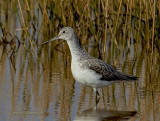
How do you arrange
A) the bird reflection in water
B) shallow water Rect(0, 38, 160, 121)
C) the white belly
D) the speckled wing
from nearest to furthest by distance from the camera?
the bird reflection in water → shallow water Rect(0, 38, 160, 121) → the white belly → the speckled wing

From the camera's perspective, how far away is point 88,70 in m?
6.77

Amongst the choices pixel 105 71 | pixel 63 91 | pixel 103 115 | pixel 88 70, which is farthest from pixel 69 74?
pixel 103 115

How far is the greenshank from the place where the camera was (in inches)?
265

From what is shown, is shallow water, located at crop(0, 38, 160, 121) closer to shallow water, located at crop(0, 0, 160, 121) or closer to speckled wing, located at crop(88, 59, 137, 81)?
shallow water, located at crop(0, 0, 160, 121)

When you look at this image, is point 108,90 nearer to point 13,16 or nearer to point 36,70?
point 36,70

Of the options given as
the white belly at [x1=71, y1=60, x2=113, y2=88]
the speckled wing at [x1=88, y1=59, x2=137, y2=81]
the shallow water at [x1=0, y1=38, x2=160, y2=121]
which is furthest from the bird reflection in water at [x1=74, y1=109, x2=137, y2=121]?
the speckled wing at [x1=88, y1=59, x2=137, y2=81]

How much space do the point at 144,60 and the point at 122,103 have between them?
2.97 meters

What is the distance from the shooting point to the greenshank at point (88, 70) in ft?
22.1

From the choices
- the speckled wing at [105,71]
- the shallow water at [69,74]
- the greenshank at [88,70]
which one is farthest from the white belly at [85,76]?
the shallow water at [69,74]

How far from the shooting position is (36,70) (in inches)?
343

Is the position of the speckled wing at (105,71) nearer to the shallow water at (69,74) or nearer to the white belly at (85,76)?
the white belly at (85,76)

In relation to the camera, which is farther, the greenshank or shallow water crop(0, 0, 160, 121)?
the greenshank

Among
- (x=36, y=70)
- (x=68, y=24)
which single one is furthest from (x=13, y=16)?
(x=36, y=70)

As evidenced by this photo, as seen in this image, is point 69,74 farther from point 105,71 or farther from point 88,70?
point 88,70
